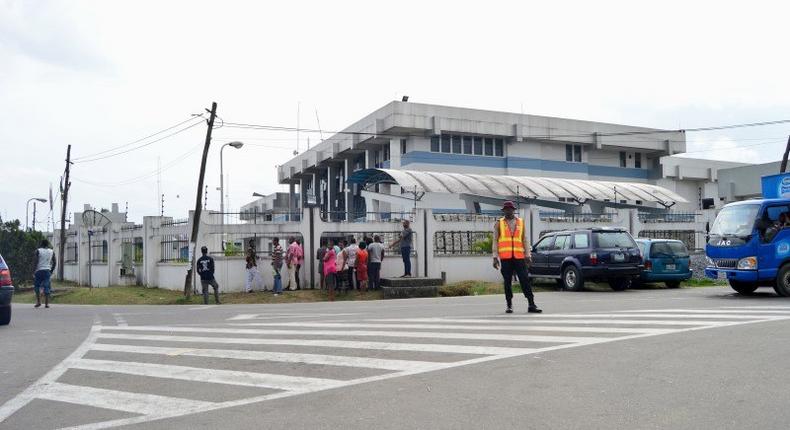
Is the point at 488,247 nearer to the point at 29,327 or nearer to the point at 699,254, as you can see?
the point at 699,254

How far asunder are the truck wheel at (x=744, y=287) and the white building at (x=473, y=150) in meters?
16.8

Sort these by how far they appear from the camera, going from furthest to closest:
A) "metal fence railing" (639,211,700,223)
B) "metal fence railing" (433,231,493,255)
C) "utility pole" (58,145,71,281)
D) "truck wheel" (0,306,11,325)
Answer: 1. "utility pole" (58,145,71,281)
2. "metal fence railing" (639,211,700,223)
3. "metal fence railing" (433,231,493,255)
4. "truck wheel" (0,306,11,325)

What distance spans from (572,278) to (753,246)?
525cm

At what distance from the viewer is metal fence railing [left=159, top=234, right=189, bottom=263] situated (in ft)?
77.2

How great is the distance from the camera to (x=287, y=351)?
8.12 metres

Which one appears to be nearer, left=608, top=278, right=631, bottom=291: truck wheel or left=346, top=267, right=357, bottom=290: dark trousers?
left=608, top=278, right=631, bottom=291: truck wheel

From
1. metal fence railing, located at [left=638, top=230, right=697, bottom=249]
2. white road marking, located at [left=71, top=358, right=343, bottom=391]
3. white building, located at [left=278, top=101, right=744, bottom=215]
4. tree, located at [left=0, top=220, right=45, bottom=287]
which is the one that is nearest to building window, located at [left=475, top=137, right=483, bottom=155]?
white building, located at [left=278, top=101, right=744, bottom=215]

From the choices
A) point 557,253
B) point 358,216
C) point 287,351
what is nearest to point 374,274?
point 358,216

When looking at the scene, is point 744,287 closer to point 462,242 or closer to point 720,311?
point 720,311

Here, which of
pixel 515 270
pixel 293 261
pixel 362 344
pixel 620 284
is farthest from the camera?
pixel 293 261

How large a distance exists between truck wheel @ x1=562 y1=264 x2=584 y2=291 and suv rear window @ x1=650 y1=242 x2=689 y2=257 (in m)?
2.48

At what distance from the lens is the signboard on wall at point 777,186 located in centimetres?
1864

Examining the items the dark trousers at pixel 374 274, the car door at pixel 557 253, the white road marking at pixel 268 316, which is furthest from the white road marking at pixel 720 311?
the dark trousers at pixel 374 274

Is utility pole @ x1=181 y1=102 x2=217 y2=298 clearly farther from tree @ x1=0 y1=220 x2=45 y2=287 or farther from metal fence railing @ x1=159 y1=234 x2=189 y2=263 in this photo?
tree @ x1=0 y1=220 x2=45 y2=287
